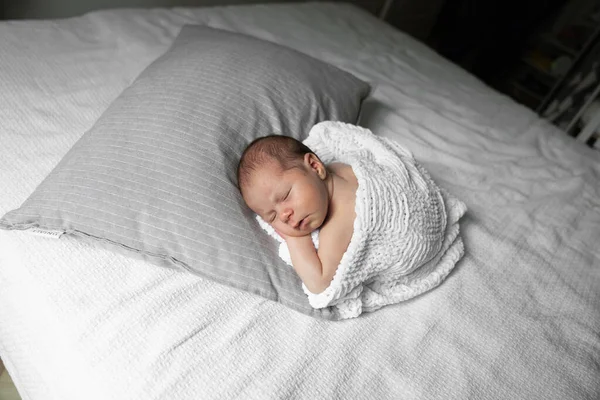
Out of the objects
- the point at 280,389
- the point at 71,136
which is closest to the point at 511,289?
the point at 280,389

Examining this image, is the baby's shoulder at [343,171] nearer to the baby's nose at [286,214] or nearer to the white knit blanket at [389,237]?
the white knit blanket at [389,237]

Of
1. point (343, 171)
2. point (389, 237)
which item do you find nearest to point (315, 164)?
point (343, 171)

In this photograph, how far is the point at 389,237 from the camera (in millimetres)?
859

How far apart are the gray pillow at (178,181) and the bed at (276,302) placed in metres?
0.05

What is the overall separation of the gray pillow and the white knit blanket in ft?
0.23

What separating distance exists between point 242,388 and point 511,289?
67 cm

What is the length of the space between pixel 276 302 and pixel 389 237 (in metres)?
0.26

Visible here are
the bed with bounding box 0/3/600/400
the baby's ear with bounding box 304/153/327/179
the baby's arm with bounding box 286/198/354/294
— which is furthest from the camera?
the baby's ear with bounding box 304/153/327/179

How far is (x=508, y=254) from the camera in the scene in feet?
3.50

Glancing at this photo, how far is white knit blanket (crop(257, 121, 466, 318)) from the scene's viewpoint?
82 cm

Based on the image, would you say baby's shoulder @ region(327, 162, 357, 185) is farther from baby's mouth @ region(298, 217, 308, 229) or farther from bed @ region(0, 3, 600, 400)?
bed @ region(0, 3, 600, 400)

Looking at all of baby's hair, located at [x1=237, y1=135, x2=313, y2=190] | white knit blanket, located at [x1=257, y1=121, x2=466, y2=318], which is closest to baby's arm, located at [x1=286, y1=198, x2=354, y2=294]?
white knit blanket, located at [x1=257, y1=121, x2=466, y2=318]

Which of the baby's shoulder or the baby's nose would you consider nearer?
the baby's nose

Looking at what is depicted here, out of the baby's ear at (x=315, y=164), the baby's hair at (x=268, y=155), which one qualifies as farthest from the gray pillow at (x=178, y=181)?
the baby's ear at (x=315, y=164)
